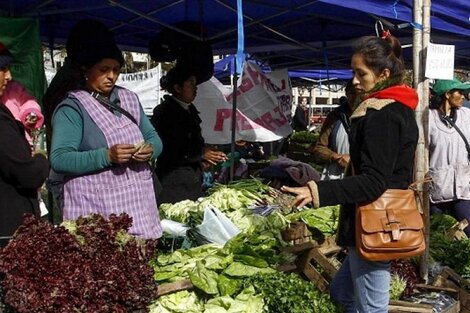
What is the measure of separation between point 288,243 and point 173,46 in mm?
2578

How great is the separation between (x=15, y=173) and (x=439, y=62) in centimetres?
278

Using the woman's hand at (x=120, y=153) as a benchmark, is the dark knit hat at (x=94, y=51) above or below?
above

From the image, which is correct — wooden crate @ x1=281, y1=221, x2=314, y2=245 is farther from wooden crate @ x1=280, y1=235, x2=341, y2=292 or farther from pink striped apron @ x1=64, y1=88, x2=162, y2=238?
pink striped apron @ x1=64, y1=88, x2=162, y2=238

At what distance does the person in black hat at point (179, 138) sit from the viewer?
4496 millimetres

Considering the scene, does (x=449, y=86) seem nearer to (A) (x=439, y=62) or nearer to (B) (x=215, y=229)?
(A) (x=439, y=62)

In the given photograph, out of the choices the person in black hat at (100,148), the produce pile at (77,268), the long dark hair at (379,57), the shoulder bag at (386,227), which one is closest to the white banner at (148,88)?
the person in black hat at (100,148)

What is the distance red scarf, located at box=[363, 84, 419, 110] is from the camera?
276 centimetres

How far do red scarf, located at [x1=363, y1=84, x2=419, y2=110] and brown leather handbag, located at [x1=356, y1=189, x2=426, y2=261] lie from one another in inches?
16.7

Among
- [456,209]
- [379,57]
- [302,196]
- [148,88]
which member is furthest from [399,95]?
[148,88]

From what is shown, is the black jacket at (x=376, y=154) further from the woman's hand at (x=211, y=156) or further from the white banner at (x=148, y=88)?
the white banner at (x=148, y=88)

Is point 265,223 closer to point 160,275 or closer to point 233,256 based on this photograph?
point 233,256

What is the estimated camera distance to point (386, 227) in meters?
2.79

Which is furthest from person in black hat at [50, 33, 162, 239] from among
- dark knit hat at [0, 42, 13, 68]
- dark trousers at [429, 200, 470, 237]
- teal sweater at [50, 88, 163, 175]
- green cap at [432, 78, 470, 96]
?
dark trousers at [429, 200, 470, 237]

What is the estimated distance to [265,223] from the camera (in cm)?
409
